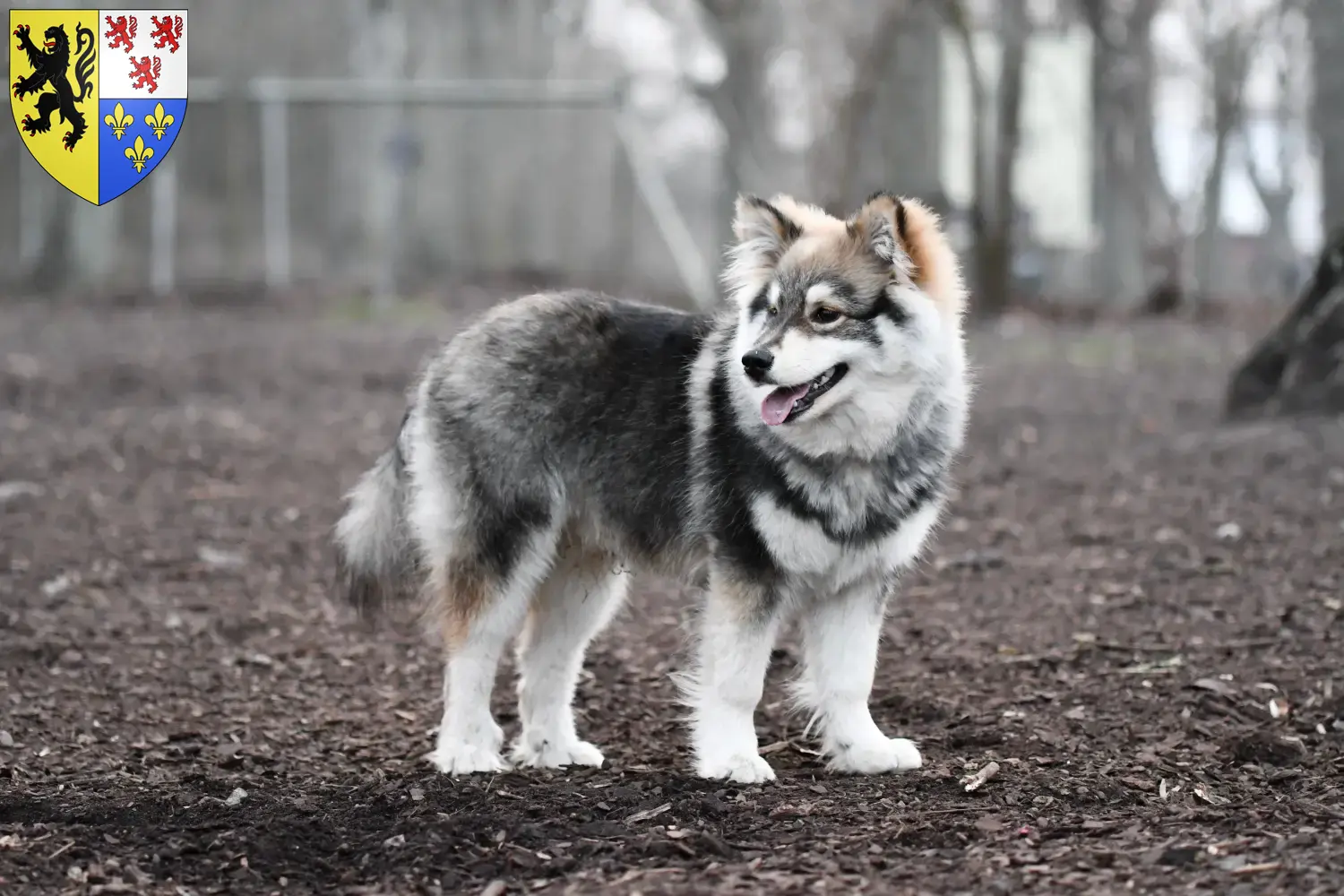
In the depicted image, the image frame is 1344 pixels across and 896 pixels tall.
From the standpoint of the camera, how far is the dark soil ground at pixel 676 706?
3854 mm

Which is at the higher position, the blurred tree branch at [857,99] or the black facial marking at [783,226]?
the blurred tree branch at [857,99]

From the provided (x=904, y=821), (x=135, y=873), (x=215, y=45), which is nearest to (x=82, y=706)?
(x=135, y=873)

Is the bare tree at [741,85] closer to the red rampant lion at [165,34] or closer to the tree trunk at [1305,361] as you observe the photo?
the tree trunk at [1305,361]

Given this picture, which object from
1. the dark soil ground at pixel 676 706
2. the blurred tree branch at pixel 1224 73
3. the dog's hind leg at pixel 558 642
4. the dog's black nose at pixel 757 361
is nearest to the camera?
the dark soil ground at pixel 676 706

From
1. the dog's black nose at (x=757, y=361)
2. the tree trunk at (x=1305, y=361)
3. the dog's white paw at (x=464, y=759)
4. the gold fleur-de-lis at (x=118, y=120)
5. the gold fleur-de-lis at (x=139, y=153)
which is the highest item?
the gold fleur-de-lis at (x=118, y=120)

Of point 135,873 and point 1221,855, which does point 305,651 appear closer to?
point 135,873

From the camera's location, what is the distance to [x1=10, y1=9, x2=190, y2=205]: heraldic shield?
520cm

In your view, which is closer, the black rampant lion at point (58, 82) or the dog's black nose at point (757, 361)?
the dog's black nose at point (757, 361)

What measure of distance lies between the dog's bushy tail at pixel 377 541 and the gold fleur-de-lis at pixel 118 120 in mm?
1420

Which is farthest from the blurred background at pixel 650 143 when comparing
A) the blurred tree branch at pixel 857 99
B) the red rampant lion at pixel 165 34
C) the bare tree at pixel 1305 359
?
the red rampant lion at pixel 165 34

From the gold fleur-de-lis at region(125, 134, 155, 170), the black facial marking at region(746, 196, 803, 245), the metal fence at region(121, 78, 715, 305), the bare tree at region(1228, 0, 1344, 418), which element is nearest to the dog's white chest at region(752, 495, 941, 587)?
the black facial marking at region(746, 196, 803, 245)

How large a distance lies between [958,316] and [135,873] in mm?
2857

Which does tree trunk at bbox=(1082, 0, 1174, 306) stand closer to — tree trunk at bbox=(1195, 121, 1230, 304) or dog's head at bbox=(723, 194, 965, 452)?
tree trunk at bbox=(1195, 121, 1230, 304)

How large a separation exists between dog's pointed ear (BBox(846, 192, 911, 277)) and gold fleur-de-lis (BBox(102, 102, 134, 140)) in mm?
2568
